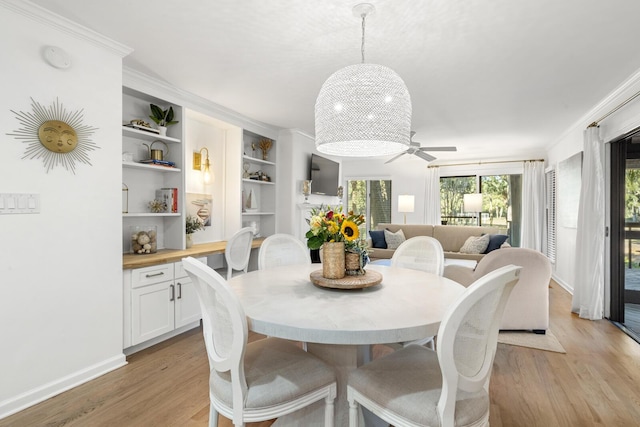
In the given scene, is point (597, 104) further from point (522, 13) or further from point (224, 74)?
point (224, 74)

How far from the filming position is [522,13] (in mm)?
2029

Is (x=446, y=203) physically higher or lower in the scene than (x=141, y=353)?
higher

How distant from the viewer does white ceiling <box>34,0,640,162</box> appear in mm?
2012

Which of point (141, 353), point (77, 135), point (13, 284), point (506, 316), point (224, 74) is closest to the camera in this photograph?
point (13, 284)

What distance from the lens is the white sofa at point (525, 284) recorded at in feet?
9.70

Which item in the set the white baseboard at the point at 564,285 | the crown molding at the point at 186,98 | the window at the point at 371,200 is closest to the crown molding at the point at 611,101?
the white baseboard at the point at 564,285

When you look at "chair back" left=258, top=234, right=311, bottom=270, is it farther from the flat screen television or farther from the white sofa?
the flat screen television

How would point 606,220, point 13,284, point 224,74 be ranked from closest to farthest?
point 13,284 < point 224,74 < point 606,220

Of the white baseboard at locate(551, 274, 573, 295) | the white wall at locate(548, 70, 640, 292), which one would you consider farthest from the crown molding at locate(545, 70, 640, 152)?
the white baseboard at locate(551, 274, 573, 295)

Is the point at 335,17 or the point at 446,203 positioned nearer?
the point at 335,17

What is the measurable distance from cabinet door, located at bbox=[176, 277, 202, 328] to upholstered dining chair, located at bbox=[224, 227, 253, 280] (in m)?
0.39

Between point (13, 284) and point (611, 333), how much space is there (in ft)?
15.7

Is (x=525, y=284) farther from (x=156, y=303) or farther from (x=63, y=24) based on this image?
(x=63, y=24)

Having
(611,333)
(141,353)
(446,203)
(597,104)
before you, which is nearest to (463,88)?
(597,104)
